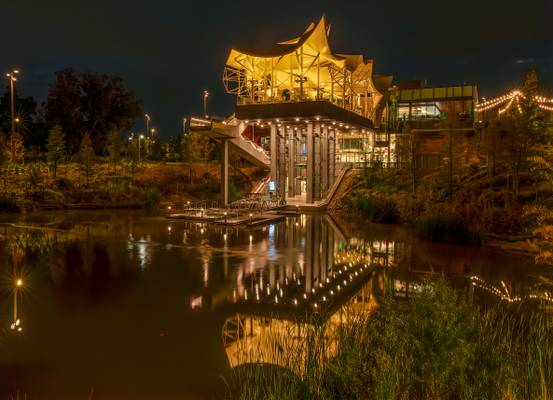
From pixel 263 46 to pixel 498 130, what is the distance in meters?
18.0

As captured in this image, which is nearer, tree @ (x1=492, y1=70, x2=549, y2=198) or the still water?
the still water

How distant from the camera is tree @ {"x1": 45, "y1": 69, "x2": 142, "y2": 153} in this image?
1925 inches

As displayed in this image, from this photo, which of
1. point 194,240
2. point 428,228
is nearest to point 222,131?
point 194,240

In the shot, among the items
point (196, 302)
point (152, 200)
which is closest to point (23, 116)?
point (152, 200)

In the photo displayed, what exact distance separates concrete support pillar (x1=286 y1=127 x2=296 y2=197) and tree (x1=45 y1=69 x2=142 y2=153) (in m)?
21.4

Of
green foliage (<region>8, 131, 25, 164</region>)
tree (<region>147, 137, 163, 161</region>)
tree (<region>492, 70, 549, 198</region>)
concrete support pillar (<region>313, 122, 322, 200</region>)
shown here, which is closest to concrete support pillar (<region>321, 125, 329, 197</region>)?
concrete support pillar (<region>313, 122, 322, 200</region>)

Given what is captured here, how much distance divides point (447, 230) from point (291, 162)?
1835 cm

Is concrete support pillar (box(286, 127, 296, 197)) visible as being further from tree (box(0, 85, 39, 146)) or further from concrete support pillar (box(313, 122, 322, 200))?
tree (box(0, 85, 39, 146))

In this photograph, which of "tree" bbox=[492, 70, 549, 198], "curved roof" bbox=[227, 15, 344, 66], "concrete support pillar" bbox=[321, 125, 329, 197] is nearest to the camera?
"tree" bbox=[492, 70, 549, 198]

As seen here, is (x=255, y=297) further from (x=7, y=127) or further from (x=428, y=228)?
(x=7, y=127)

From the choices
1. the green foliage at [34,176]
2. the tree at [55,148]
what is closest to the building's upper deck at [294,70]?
the tree at [55,148]

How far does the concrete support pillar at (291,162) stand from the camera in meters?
35.4

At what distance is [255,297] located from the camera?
1009 centimetres

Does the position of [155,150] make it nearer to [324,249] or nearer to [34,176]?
[34,176]
